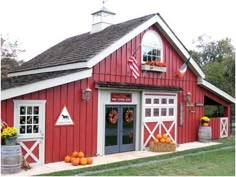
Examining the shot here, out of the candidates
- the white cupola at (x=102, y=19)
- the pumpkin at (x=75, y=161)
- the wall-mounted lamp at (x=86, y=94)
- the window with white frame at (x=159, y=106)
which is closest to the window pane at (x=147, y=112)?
the window with white frame at (x=159, y=106)

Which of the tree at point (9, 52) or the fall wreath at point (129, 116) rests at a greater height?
the tree at point (9, 52)

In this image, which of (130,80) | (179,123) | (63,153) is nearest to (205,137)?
(179,123)

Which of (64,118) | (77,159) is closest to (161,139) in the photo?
(77,159)

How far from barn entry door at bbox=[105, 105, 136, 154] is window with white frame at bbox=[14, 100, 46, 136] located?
2.54 m

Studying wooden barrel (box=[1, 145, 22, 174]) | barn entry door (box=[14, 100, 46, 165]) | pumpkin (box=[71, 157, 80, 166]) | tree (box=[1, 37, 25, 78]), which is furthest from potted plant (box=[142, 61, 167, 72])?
tree (box=[1, 37, 25, 78])

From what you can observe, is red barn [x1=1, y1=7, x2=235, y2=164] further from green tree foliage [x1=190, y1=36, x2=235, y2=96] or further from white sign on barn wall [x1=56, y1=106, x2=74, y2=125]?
green tree foliage [x1=190, y1=36, x2=235, y2=96]

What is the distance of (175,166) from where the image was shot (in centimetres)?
921

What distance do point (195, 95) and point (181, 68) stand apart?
189 cm

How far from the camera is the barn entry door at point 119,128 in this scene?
36.5 feet

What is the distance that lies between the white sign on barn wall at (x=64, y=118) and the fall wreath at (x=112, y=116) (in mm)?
1583

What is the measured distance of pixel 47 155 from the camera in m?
9.55

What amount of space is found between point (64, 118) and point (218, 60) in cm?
2808

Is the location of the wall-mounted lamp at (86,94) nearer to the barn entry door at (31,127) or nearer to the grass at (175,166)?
the barn entry door at (31,127)

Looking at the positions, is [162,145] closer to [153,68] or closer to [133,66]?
[153,68]
